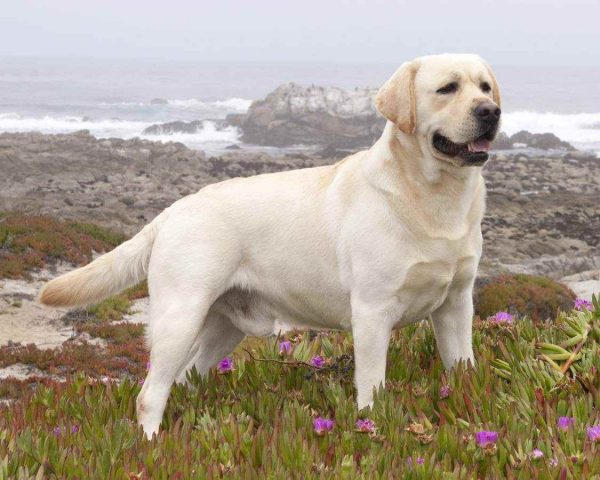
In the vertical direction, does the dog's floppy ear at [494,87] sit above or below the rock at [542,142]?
above

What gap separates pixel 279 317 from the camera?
19.6ft

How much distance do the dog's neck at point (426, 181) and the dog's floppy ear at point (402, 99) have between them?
0.14m

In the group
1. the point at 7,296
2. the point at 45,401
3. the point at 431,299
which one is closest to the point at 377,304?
the point at 431,299

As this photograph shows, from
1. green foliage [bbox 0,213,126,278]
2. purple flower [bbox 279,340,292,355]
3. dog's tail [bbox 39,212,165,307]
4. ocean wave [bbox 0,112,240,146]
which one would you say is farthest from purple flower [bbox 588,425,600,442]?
ocean wave [bbox 0,112,240,146]

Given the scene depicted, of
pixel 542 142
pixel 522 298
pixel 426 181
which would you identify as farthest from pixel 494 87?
pixel 542 142

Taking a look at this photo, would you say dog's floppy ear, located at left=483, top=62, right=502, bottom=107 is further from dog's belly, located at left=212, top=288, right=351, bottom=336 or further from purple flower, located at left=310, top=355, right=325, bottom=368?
purple flower, located at left=310, top=355, right=325, bottom=368

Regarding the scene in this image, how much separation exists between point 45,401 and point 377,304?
8.12ft

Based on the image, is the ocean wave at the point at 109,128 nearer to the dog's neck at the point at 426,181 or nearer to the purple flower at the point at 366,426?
the dog's neck at the point at 426,181

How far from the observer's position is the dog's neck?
5281 mm

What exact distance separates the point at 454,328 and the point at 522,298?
38.9 feet

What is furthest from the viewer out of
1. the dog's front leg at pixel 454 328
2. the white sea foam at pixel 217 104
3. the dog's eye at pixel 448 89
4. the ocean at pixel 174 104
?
the white sea foam at pixel 217 104

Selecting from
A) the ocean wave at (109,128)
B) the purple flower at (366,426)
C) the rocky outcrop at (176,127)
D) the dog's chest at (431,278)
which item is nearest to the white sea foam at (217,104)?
the ocean wave at (109,128)

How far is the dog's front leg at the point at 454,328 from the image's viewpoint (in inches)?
220

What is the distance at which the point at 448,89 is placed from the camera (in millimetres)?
5168
